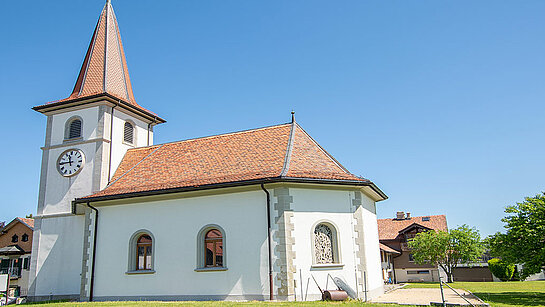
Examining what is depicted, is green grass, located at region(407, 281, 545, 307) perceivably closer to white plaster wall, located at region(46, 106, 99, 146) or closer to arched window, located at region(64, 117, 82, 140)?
white plaster wall, located at region(46, 106, 99, 146)

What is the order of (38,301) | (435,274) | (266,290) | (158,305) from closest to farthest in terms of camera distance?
(158,305) < (266,290) < (38,301) < (435,274)

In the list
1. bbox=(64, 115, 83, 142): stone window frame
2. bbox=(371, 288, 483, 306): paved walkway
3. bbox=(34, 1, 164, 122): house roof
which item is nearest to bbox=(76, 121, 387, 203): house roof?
bbox=(64, 115, 83, 142): stone window frame

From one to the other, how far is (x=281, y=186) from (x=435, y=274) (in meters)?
30.4

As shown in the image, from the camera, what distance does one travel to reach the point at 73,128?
23266mm

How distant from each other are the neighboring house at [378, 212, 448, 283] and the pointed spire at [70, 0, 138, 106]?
26.6 m

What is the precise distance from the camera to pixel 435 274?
4078cm

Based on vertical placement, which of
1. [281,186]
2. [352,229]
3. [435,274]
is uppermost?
[281,186]

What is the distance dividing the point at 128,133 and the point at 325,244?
44.0 feet

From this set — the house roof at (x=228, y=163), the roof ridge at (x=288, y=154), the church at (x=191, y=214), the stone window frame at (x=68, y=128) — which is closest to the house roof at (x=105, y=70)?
the church at (x=191, y=214)

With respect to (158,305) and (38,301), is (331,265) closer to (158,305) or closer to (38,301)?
(158,305)

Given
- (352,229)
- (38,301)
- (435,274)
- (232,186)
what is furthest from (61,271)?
(435,274)

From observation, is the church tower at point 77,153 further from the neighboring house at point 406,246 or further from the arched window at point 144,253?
the neighboring house at point 406,246

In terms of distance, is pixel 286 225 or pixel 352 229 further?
pixel 352 229

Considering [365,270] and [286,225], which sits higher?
[286,225]
